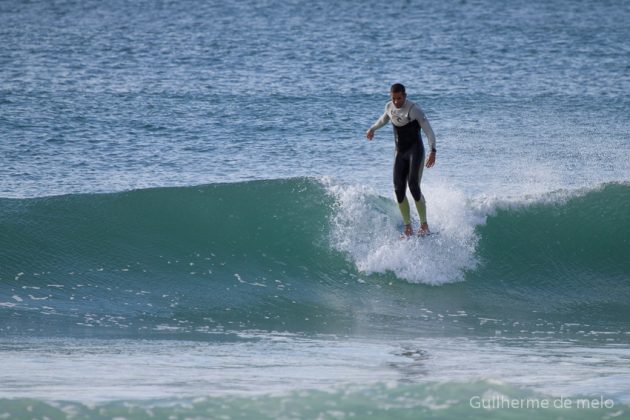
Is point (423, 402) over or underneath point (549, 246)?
over

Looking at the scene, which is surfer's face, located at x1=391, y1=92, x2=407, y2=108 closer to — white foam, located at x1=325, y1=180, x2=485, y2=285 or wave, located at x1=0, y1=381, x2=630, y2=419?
white foam, located at x1=325, y1=180, x2=485, y2=285

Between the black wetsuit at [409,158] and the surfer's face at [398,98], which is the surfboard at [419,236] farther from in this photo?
the surfer's face at [398,98]

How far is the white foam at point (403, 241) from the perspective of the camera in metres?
11.6

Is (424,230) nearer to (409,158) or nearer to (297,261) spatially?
(409,158)

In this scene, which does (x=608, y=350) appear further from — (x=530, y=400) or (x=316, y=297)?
(x=316, y=297)

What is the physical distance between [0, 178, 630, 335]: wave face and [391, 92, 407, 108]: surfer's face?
65.1 inches

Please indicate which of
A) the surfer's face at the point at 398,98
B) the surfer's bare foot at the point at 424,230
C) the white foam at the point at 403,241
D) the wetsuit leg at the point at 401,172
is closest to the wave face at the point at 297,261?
the white foam at the point at 403,241

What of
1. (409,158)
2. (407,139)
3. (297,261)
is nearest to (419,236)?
(409,158)

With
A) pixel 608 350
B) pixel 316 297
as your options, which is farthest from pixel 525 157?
pixel 608 350

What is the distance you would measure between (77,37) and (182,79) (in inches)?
273

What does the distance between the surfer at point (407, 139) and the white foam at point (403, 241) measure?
25.3 inches

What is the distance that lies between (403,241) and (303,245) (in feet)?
4.25

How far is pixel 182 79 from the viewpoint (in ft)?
77.8

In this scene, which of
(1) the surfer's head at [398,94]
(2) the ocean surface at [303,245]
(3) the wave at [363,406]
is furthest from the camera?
(1) the surfer's head at [398,94]
